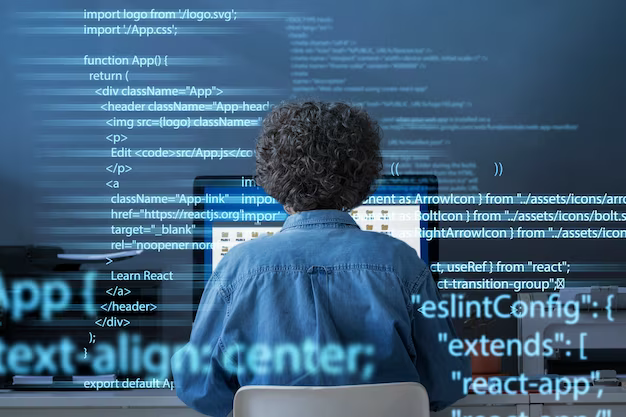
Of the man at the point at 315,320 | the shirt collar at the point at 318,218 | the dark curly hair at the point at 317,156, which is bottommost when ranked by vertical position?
the man at the point at 315,320

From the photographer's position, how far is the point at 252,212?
1739 millimetres

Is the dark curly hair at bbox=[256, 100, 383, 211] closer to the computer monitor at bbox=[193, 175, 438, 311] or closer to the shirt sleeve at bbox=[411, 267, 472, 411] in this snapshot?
the shirt sleeve at bbox=[411, 267, 472, 411]

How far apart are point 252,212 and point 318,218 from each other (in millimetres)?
585

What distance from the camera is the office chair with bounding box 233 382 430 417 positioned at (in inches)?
36.6

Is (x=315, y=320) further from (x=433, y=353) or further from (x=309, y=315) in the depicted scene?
(x=433, y=353)

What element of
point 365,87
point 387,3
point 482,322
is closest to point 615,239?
point 482,322

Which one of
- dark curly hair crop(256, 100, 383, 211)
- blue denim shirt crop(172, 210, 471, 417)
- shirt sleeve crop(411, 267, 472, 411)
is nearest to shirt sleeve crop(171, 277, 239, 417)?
blue denim shirt crop(172, 210, 471, 417)

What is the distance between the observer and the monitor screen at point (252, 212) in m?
1.72

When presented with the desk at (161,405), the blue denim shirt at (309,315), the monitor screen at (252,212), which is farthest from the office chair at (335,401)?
the monitor screen at (252,212)

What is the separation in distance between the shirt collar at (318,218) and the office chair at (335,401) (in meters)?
0.34

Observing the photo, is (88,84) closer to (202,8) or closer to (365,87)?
(202,8)

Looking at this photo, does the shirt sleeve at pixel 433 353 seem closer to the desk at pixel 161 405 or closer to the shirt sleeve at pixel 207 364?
the desk at pixel 161 405

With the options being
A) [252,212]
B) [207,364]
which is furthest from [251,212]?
[207,364]

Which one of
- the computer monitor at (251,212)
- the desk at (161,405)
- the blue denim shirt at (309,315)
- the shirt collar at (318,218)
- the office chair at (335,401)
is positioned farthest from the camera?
the computer monitor at (251,212)
